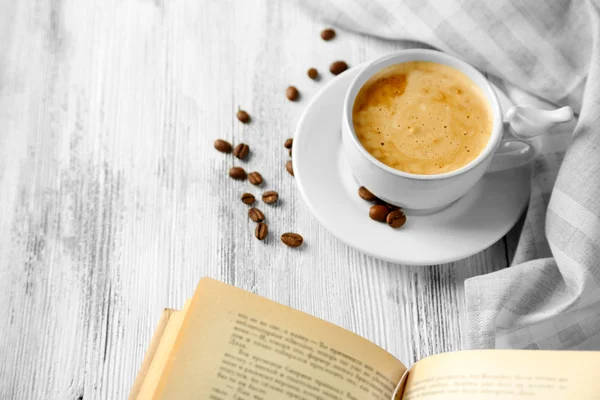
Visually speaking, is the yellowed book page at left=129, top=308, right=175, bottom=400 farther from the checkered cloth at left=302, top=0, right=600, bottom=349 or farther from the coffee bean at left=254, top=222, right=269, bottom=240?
the checkered cloth at left=302, top=0, right=600, bottom=349

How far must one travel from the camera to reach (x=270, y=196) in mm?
1335

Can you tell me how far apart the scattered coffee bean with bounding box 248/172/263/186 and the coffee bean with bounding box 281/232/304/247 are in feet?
0.43

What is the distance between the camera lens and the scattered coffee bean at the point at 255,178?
1.35 metres

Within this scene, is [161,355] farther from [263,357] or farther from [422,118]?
[422,118]

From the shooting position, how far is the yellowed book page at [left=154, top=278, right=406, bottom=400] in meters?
0.96

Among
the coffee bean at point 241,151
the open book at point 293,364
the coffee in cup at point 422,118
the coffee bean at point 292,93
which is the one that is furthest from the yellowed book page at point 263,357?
the coffee bean at point 292,93

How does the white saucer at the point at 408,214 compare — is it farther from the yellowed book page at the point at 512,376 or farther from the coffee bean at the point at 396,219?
the yellowed book page at the point at 512,376

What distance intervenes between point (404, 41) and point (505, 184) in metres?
0.44

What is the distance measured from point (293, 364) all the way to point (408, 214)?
394 mm

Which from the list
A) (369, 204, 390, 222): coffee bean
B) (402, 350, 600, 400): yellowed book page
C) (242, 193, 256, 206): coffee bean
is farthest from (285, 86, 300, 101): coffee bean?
(402, 350, 600, 400): yellowed book page

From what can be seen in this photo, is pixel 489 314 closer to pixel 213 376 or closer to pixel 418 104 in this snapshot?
pixel 418 104

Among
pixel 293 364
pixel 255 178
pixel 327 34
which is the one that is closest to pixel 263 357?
pixel 293 364

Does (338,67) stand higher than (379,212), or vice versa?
(338,67)

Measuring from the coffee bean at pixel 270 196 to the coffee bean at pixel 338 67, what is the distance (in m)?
0.32
